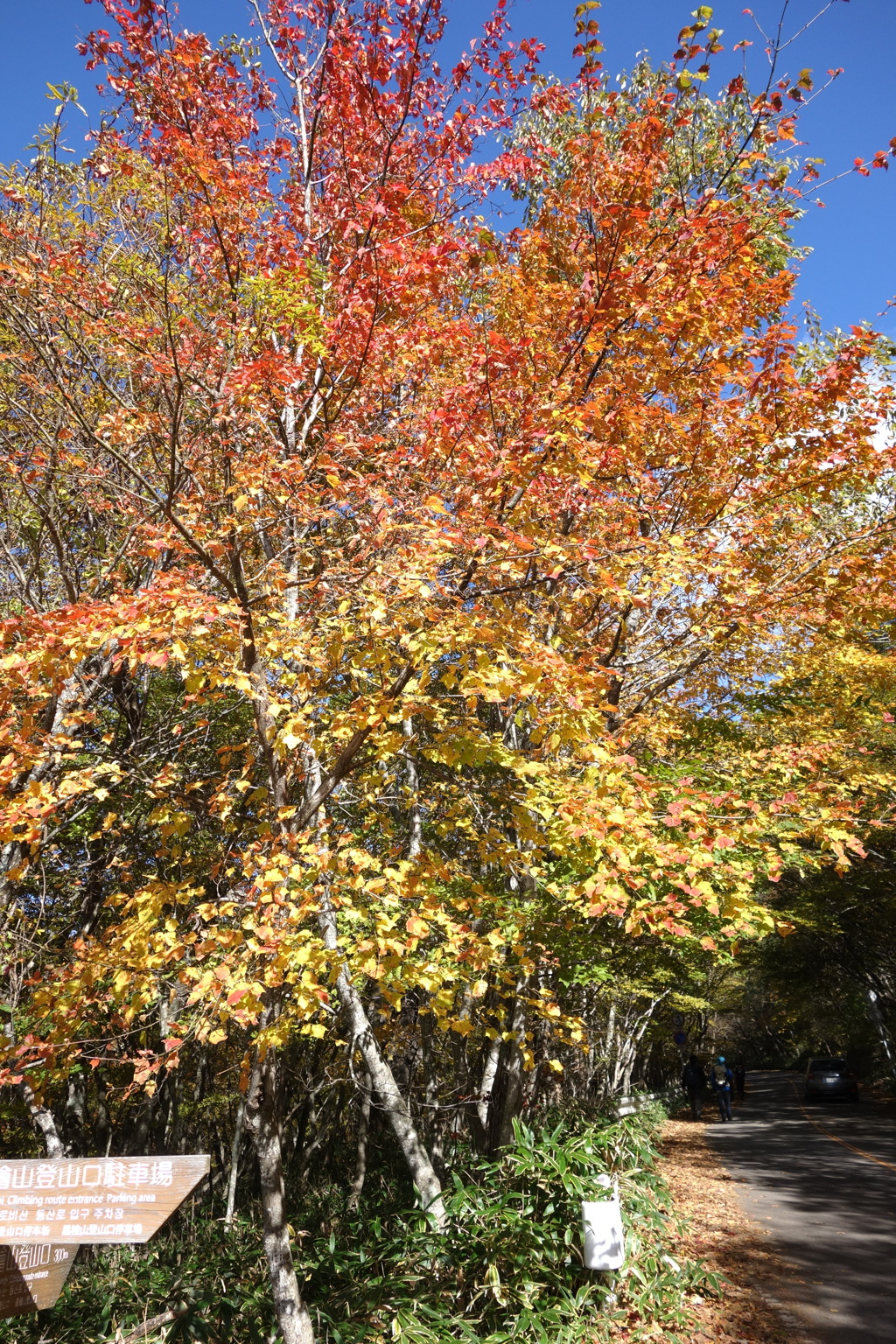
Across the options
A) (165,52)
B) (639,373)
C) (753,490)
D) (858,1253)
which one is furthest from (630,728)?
(165,52)

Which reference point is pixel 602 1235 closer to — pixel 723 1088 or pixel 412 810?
pixel 412 810

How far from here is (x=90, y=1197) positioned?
3344mm

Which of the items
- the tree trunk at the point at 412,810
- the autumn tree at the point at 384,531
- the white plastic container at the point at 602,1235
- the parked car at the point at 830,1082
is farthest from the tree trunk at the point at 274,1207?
the parked car at the point at 830,1082

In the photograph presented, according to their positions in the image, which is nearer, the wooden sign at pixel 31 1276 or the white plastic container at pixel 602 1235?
the wooden sign at pixel 31 1276

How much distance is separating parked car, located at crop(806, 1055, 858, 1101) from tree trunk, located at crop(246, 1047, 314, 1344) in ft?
71.3

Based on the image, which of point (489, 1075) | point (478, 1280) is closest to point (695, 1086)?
point (489, 1075)

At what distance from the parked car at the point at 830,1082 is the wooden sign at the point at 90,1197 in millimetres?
23836

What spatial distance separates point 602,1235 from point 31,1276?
3.84 metres

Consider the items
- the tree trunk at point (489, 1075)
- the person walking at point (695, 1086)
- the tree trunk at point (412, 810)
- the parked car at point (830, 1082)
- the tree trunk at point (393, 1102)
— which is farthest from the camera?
the parked car at point (830, 1082)

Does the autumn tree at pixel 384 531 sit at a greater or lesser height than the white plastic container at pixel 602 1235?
greater

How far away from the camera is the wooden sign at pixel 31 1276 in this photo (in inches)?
135

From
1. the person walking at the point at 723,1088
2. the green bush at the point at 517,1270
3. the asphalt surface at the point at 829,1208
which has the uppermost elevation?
the green bush at the point at 517,1270

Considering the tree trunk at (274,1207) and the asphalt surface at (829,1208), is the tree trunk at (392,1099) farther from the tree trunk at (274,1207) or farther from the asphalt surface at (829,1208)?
the asphalt surface at (829,1208)

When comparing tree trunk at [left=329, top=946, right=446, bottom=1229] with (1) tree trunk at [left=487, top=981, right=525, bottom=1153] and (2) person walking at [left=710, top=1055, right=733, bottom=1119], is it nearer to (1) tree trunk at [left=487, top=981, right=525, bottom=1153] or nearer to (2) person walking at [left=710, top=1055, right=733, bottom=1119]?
(1) tree trunk at [left=487, top=981, right=525, bottom=1153]
